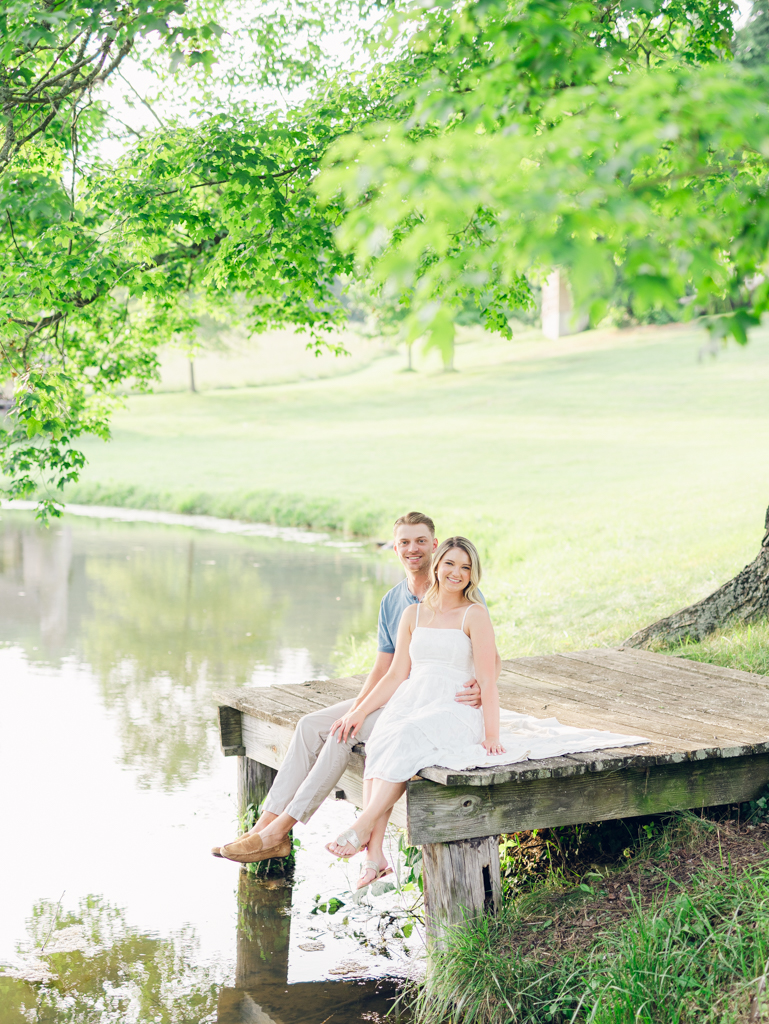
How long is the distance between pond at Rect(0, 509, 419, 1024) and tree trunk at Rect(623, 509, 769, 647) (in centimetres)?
296

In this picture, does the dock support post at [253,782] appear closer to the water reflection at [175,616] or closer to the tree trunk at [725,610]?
the water reflection at [175,616]

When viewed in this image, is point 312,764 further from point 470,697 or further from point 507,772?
point 507,772

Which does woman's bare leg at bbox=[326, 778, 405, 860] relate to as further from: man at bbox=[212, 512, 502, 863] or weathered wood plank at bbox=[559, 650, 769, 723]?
weathered wood plank at bbox=[559, 650, 769, 723]

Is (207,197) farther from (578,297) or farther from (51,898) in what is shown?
(578,297)

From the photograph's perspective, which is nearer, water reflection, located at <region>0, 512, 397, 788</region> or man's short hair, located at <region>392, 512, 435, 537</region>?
man's short hair, located at <region>392, 512, 435, 537</region>

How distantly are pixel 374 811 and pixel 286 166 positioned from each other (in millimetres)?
5264

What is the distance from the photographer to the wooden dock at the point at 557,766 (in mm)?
4305

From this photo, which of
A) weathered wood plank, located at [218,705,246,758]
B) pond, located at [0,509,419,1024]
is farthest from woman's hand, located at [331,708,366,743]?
weathered wood plank, located at [218,705,246,758]

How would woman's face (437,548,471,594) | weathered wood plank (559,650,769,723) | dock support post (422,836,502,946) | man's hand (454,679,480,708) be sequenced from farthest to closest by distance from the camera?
weathered wood plank (559,650,769,723)
woman's face (437,548,471,594)
man's hand (454,679,480,708)
dock support post (422,836,502,946)

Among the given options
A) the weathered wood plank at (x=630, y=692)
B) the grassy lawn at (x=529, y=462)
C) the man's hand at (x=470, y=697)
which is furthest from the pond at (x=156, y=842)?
the grassy lawn at (x=529, y=462)

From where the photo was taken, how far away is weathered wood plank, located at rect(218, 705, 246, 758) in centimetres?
608

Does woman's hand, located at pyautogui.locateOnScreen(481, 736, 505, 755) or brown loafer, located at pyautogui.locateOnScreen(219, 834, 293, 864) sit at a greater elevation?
woman's hand, located at pyautogui.locateOnScreen(481, 736, 505, 755)

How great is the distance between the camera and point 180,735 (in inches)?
349

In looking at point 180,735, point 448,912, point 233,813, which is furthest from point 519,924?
point 180,735
